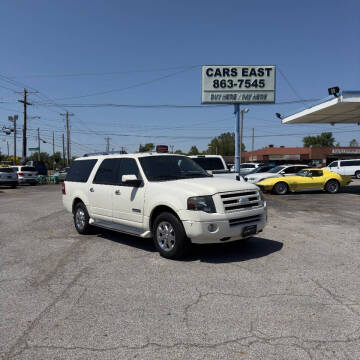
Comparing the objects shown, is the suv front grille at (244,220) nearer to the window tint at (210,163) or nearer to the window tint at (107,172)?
the window tint at (107,172)

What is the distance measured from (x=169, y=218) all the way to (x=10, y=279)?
2.51 meters

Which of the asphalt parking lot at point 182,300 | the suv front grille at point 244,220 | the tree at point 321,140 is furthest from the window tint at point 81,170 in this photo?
the tree at point 321,140

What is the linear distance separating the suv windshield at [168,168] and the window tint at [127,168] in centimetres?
16

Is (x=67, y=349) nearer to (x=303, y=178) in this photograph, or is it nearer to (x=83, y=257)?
(x=83, y=257)

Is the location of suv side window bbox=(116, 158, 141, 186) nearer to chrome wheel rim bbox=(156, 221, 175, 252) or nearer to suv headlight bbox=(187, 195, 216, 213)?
chrome wheel rim bbox=(156, 221, 175, 252)

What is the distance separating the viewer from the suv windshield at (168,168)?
6062 mm

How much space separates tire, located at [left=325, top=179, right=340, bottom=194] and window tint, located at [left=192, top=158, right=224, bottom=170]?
8.35 metres

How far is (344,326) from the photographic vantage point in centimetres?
320

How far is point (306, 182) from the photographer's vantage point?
1722cm

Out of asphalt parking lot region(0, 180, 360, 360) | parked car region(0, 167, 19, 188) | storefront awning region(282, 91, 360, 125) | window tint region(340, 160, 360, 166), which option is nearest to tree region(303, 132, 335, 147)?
window tint region(340, 160, 360, 166)

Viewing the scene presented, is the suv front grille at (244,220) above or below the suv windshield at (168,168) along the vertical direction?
below

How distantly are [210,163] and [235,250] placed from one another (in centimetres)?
647

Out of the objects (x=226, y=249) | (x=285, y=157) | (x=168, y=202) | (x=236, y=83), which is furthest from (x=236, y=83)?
(x=285, y=157)

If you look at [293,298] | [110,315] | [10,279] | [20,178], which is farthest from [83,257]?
[20,178]
